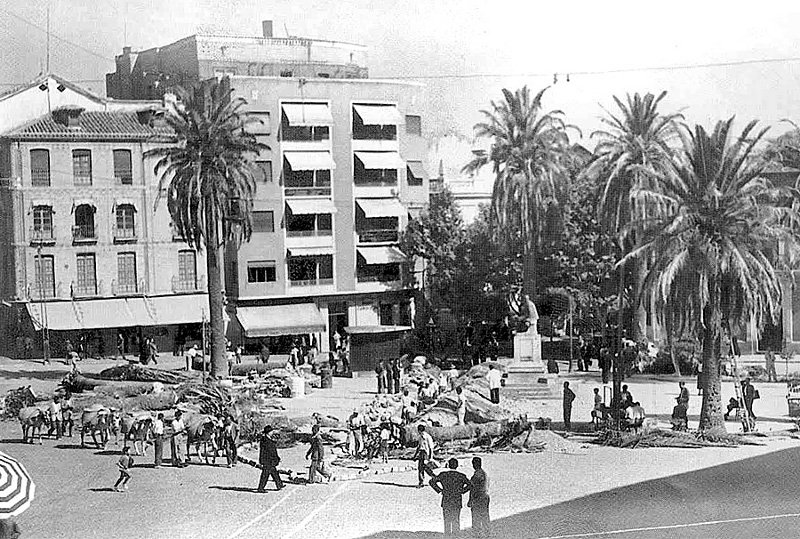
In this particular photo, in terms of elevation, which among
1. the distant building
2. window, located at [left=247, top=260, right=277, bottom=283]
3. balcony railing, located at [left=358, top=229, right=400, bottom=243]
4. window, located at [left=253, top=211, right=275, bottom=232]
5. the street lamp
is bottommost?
the street lamp

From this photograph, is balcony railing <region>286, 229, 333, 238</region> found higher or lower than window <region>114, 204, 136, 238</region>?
lower

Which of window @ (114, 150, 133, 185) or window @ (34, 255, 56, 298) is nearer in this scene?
window @ (34, 255, 56, 298)

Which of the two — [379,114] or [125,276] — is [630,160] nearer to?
[379,114]

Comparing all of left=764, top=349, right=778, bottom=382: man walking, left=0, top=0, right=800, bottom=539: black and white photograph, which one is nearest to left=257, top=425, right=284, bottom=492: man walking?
left=0, top=0, right=800, bottom=539: black and white photograph

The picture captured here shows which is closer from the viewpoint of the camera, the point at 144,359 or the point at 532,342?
the point at 144,359

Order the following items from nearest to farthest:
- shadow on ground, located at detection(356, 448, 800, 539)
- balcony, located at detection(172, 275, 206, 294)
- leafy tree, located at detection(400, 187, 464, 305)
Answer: shadow on ground, located at detection(356, 448, 800, 539) → balcony, located at detection(172, 275, 206, 294) → leafy tree, located at detection(400, 187, 464, 305)

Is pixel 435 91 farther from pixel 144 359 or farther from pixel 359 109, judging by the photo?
pixel 144 359

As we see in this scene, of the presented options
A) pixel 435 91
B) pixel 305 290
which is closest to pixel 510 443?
pixel 305 290

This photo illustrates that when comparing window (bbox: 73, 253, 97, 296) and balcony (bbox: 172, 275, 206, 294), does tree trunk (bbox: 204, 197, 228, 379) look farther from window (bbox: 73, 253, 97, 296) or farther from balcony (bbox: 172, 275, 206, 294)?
window (bbox: 73, 253, 97, 296)
